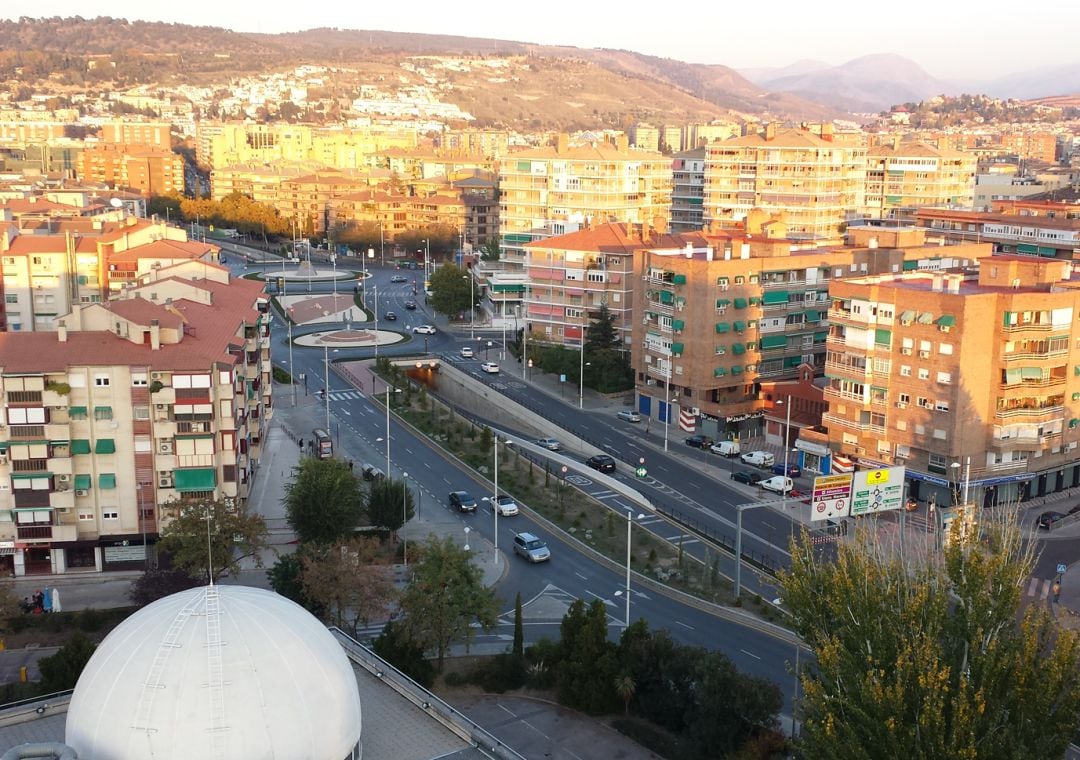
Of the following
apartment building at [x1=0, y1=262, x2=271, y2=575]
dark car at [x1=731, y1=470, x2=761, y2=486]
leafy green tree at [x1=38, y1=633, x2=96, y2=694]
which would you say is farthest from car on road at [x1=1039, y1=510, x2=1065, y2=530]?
leafy green tree at [x1=38, y1=633, x2=96, y2=694]

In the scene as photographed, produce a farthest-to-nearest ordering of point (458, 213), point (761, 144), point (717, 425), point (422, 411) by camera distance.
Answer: point (458, 213) → point (761, 144) → point (422, 411) → point (717, 425)

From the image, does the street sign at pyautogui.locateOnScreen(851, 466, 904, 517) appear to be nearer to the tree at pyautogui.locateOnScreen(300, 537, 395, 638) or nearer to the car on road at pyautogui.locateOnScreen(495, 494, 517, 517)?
the car on road at pyautogui.locateOnScreen(495, 494, 517, 517)

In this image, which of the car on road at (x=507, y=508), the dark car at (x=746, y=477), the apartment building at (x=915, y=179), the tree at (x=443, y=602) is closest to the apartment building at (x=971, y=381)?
the dark car at (x=746, y=477)

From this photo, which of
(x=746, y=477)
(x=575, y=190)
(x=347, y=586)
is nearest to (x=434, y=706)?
(x=347, y=586)

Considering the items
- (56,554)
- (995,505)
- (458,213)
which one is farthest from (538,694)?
(458,213)

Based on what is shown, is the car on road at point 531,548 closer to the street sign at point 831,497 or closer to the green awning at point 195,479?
the street sign at point 831,497

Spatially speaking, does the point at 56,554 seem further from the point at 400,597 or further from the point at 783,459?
the point at 783,459

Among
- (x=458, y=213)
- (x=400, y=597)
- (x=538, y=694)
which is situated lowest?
(x=538, y=694)
